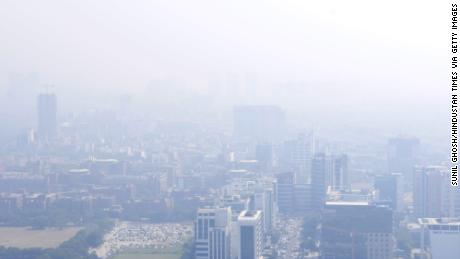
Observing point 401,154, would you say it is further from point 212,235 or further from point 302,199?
point 212,235

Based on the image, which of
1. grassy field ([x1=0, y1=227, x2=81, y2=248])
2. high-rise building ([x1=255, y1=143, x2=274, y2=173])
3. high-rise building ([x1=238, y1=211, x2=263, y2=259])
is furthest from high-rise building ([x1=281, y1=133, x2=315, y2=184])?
high-rise building ([x1=238, y1=211, x2=263, y2=259])

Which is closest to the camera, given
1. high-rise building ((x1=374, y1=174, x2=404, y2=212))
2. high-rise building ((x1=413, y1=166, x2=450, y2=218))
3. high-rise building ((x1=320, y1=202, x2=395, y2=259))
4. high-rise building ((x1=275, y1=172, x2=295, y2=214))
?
high-rise building ((x1=320, y1=202, x2=395, y2=259))

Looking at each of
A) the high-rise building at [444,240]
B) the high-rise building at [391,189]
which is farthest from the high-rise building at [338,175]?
the high-rise building at [444,240]

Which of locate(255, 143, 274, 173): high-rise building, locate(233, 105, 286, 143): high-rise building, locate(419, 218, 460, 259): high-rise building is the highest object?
locate(233, 105, 286, 143): high-rise building

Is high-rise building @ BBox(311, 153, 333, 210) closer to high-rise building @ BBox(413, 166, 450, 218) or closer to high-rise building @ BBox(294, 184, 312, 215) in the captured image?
high-rise building @ BBox(294, 184, 312, 215)

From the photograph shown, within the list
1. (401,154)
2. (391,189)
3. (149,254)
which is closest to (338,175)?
(391,189)

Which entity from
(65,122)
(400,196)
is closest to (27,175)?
(65,122)
